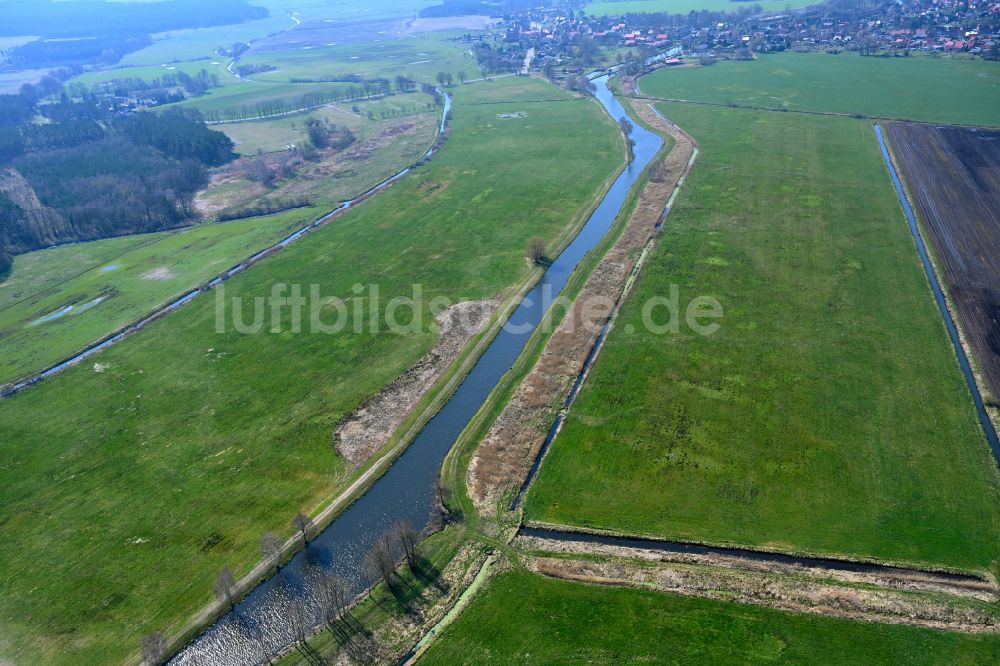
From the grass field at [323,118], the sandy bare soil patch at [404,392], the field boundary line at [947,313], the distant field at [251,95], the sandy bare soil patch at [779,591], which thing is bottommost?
the sandy bare soil patch at [779,591]

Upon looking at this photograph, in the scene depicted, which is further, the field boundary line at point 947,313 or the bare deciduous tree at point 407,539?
the field boundary line at point 947,313

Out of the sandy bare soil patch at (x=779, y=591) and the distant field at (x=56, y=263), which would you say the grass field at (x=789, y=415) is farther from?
the distant field at (x=56, y=263)

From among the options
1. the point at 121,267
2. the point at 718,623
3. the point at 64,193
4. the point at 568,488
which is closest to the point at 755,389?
the point at 568,488

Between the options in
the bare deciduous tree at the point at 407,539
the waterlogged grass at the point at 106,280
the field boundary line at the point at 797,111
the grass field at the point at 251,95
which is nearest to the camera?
the bare deciduous tree at the point at 407,539

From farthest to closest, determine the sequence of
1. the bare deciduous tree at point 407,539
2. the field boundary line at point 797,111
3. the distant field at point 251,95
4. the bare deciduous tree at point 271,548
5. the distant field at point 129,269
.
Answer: the distant field at point 251,95, the field boundary line at point 797,111, the distant field at point 129,269, the bare deciduous tree at point 271,548, the bare deciduous tree at point 407,539

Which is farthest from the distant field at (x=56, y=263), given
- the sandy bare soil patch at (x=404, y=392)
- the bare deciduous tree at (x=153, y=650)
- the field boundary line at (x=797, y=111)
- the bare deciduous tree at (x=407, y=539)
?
the field boundary line at (x=797, y=111)

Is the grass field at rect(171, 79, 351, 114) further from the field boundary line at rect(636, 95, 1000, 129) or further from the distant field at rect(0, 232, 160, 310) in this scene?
the field boundary line at rect(636, 95, 1000, 129)

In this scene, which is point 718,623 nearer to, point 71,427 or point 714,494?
point 714,494
